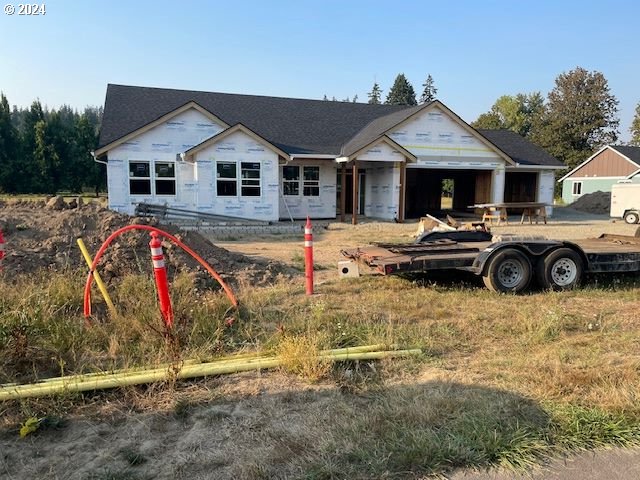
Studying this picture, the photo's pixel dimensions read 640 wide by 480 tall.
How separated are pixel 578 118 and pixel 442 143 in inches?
1910

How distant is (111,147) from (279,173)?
717cm

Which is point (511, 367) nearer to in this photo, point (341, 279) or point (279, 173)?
point (341, 279)

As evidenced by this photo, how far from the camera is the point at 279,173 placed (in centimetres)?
2298

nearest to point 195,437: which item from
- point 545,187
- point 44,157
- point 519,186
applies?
point 545,187

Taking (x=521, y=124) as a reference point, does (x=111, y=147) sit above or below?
below

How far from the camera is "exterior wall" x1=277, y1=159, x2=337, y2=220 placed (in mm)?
23531

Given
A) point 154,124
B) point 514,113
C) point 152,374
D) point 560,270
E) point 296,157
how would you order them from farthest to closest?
point 514,113 → point 296,157 → point 154,124 → point 560,270 → point 152,374

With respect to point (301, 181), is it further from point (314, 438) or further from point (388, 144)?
point (314, 438)

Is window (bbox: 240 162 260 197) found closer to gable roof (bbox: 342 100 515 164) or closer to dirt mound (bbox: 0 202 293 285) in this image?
gable roof (bbox: 342 100 515 164)

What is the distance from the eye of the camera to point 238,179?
20969 millimetres

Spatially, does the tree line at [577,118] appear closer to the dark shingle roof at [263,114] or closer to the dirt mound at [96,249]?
the dark shingle roof at [263,114]

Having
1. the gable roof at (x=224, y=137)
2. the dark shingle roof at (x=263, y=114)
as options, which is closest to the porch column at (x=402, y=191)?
the dark shingle roof at (x=263, y=114)

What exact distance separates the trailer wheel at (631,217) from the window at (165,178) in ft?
74.2

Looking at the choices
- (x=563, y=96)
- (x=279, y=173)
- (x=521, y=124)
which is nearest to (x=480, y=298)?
(x=279, y=173)
